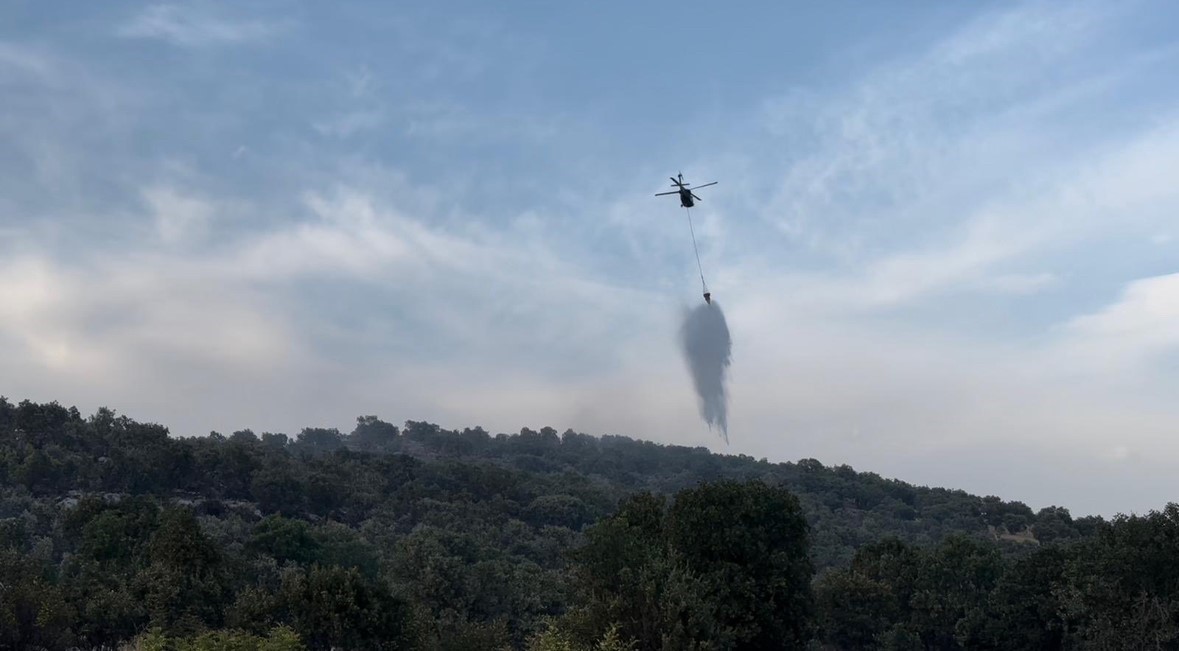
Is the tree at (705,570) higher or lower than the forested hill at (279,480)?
lower

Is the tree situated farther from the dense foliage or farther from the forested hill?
the forested hill

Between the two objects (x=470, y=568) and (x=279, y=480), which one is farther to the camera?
(x=279, y=480)

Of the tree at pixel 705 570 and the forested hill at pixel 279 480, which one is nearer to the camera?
the tree at pixel 705 570

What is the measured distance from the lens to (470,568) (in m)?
70.4

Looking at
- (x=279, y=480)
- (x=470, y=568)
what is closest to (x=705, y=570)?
(x=470, y=568)

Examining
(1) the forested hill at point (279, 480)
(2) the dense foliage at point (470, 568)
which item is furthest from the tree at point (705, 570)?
(1) the forested hill at point (279, 480)

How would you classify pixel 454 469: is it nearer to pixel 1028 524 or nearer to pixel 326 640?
pixel 1028 524

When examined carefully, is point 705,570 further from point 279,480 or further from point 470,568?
point 279,480

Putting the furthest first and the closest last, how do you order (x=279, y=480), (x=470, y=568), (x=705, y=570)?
(x=279, y=480) → (x=470, y=568) → (x=705, y=570)

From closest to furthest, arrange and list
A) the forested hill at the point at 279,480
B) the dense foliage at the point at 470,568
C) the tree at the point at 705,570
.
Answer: the tree at the point at 705,570
the dense foliage at the point at 470,568
the forested hill at the point at 279,480

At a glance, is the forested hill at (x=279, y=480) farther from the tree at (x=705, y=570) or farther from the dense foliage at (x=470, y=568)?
the tree at (x=705, y=570)

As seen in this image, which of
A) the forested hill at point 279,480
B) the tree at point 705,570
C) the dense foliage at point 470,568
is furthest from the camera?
the forested hill at point 279,480

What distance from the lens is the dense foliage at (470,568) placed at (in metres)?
42.2

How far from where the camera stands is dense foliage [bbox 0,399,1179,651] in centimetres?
4225
